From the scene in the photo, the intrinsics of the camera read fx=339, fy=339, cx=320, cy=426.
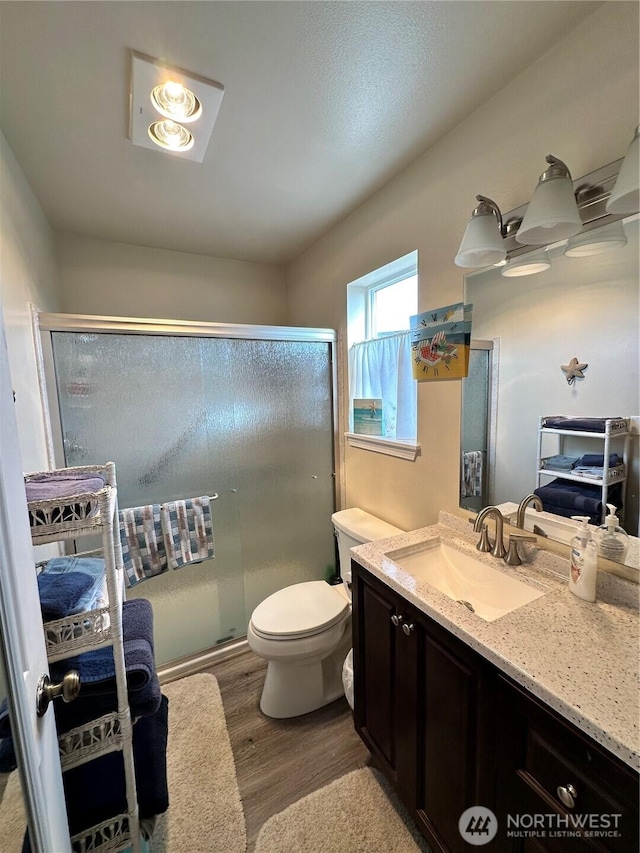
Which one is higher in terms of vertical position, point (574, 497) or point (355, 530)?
point (574, 497)

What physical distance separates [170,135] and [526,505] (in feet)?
6.03

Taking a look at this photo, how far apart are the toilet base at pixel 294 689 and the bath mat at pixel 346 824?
326 millimetres

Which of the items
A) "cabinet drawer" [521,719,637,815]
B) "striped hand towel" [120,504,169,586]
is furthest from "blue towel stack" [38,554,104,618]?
"cabinet drawer" [521,719,637,815]

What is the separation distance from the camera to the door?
0.55 m

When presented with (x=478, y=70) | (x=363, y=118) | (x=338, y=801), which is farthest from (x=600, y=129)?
(x=338, y=801)

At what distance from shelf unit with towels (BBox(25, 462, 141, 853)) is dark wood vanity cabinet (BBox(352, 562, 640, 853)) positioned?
763 mm

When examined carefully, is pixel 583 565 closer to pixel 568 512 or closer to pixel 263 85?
pixel 568 512

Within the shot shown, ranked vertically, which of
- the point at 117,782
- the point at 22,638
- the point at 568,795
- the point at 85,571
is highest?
the point at 22,638

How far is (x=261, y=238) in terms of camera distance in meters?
2.13

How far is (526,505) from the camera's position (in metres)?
1.15

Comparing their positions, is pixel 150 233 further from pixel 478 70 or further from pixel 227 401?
pixel 478 70

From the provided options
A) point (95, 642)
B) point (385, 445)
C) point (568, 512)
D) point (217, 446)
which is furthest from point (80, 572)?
point (568, 512)

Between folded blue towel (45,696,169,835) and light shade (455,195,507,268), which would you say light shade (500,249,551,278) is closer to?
light shade (455,195,507,268)

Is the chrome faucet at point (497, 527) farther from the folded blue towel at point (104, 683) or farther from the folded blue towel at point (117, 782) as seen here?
the folded blue towel at point (117, 782)
